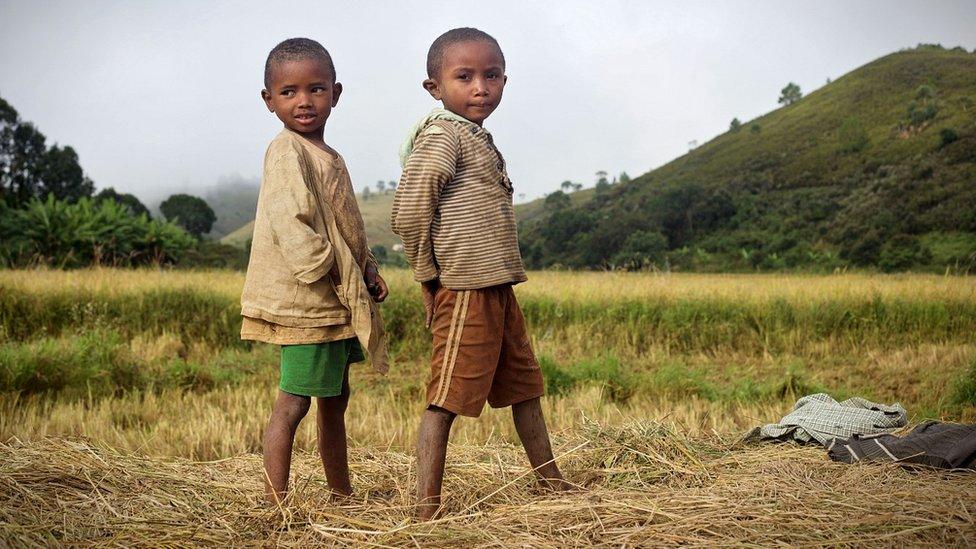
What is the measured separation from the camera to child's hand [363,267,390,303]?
3.24m

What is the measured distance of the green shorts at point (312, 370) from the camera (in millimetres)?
3018

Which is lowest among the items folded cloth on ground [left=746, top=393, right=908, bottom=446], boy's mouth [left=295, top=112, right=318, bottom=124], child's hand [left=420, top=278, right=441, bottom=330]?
folded cloth on ground [left=746, top=393, right=908, bottom=446]

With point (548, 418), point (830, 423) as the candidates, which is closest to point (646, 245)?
point (548, 418)

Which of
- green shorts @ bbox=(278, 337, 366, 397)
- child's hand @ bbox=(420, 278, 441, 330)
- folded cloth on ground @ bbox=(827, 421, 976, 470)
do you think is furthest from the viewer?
folded cloth on ground @ bbox=(827, 421, 976, 470)

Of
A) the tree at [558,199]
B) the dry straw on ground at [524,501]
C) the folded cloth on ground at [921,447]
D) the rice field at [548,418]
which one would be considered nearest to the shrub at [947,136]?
the tree at [558,199]

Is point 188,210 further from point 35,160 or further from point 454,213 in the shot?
point 454,213

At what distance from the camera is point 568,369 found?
6965 mm

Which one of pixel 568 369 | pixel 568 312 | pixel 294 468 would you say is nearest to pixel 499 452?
pixel 294 468

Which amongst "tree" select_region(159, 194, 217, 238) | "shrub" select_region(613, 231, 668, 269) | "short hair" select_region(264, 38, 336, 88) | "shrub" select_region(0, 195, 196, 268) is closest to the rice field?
"short hair" select_region(264, 38, 336, 88)

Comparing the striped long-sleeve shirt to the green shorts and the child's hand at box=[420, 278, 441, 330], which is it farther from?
the green shorts

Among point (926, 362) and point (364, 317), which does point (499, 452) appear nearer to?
point (364, 317)

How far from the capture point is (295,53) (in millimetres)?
3045

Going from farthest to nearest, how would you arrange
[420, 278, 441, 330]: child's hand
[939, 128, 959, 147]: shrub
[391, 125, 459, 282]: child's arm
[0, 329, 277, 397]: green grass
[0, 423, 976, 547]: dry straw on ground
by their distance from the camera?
1. [939, 128, 959, 147]: shrub
2. [0, 329, 277, 397]: green grass
3. [420, 278, 441, 330]: child's hand
4. [391, 125, 459, 282]: child's arm
5. [0, 423, 976, 547]: dry straw on ground

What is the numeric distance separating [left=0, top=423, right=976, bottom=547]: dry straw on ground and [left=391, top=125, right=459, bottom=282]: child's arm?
1.03 m
